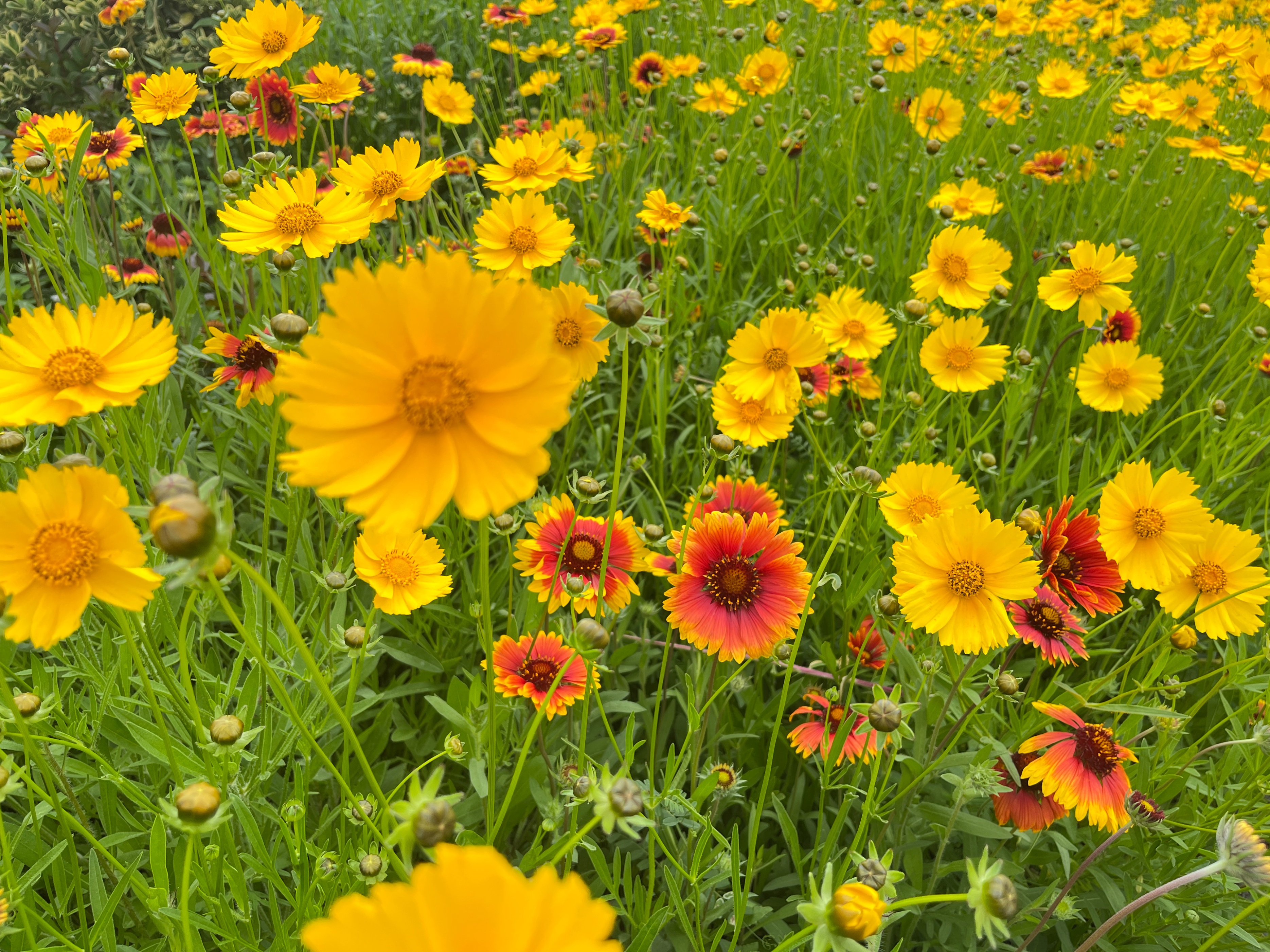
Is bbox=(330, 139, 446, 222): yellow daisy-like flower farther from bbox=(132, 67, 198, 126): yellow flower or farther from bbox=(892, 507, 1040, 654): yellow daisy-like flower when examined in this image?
bbox=(892, 507, 1040, 654): yellow daisy-like flower

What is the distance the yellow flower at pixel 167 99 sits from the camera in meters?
1.67

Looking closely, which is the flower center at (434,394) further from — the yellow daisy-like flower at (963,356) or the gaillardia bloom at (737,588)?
the yellow daisy-like flower at (963,356)

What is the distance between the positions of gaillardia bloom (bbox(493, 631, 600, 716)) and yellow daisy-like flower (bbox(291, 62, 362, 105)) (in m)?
1.27

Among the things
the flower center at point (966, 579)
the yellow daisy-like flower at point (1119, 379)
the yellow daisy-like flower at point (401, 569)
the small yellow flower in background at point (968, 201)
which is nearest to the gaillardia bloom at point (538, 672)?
the yellow daisy-like flower at point (401, 569)

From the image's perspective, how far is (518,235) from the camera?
1340 mm

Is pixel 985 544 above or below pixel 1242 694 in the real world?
above

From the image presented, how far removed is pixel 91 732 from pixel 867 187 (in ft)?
8.10

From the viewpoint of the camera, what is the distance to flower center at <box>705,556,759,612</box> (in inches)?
43.2

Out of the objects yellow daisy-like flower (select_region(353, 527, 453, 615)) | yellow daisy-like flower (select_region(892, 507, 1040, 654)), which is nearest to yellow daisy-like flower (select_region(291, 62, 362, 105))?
yellow daisy-like flower (select_region(353, 527, 453, 615))

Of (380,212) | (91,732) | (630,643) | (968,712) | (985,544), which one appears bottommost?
(630,643)

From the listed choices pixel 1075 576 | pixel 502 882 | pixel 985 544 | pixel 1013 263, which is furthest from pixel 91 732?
pixel 1013 263

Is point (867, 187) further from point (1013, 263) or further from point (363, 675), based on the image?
point (363, 675)

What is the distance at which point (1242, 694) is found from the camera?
1.45 meters

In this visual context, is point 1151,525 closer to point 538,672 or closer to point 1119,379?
point 1119,379
